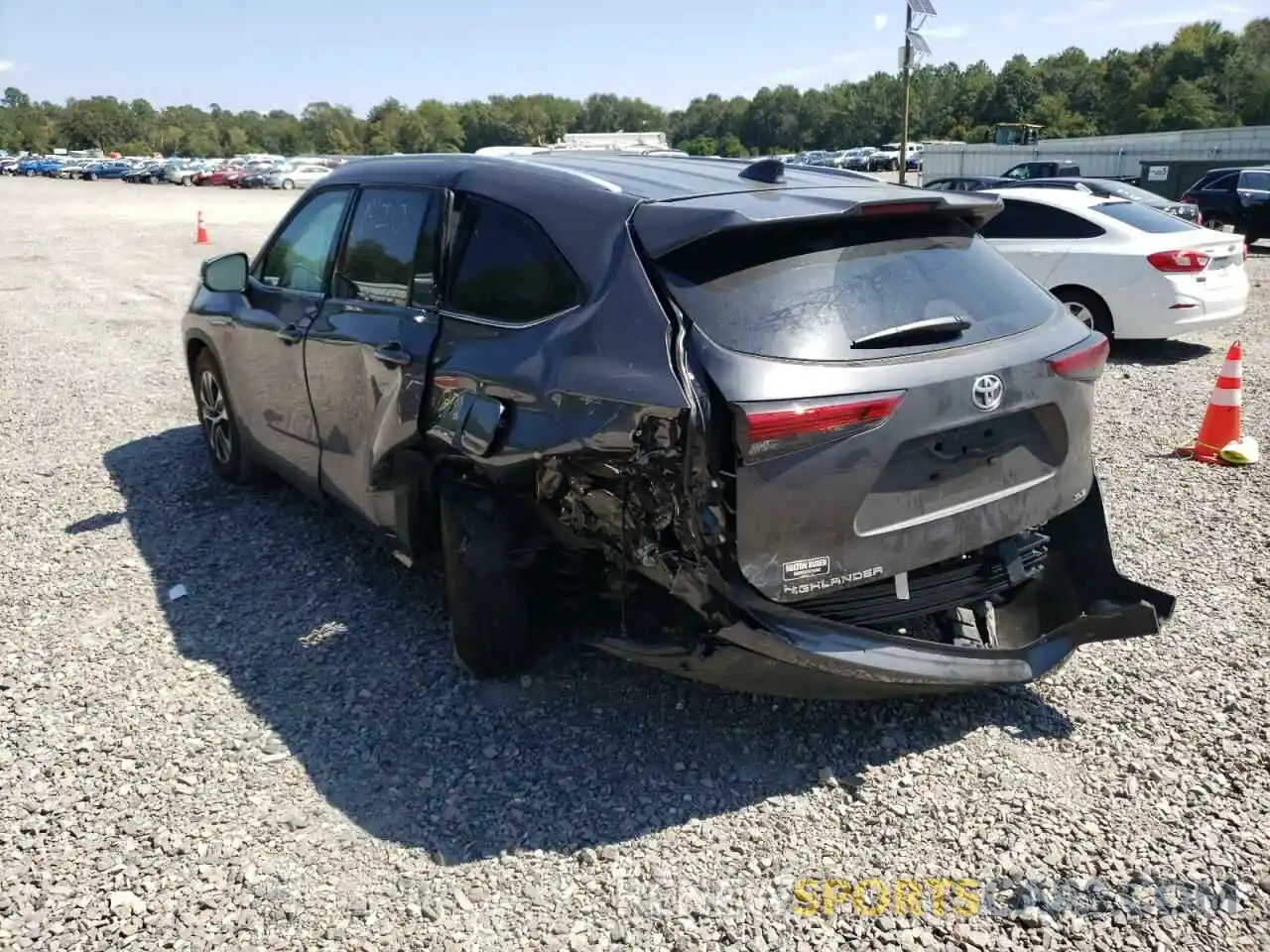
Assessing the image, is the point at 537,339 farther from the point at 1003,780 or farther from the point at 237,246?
the point at 237,246

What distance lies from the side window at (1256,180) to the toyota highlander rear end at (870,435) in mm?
19602

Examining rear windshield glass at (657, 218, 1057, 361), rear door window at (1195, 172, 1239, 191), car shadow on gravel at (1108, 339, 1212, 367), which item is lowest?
car shadow on gravel at (1108, 339, 1212, 367)

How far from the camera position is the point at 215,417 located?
19.3ft

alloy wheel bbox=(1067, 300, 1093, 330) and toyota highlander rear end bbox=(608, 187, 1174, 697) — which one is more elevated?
toyota highlander rear end bbox=(608, 187, 1174, 697)

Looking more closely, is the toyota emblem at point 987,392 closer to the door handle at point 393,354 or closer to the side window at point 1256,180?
the door handle at point 393,354

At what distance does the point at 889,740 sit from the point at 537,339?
5.88 feet

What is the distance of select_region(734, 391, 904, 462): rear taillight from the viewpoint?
8.74 feet

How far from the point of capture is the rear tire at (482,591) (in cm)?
348

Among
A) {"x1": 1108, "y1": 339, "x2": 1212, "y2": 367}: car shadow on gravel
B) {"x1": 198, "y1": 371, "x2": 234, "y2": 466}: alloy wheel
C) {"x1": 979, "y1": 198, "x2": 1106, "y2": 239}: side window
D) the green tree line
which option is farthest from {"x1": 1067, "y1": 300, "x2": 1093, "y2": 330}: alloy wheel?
the green tree line

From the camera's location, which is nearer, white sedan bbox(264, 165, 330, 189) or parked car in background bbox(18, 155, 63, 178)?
white sedan bbox(264, 165, 330, 189)

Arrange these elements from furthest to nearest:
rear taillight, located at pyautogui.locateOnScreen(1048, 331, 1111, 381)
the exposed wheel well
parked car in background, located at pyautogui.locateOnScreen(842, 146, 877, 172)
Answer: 1. parked car in background, located at pyautogui.locateOnScreen(842, 146, 877, 172)
2. the exposed wheel well
3. rear taillight, located at pyautogui.locateOnScreen(1048, 331, 1111, 381)

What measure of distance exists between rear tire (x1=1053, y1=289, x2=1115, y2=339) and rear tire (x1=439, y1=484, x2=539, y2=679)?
7.70 m

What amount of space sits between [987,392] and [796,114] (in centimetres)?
12984

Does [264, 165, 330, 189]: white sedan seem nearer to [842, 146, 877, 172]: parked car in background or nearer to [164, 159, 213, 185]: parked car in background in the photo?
[164, 159, 213, 185]: parked car in background
